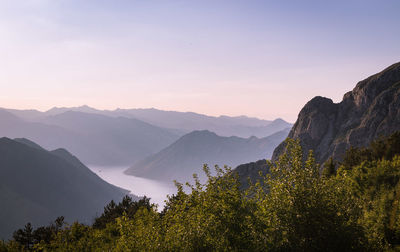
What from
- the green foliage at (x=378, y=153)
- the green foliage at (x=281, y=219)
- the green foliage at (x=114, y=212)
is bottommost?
the green foliage at (x=114, y=212)

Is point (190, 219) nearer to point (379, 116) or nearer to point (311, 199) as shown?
point (311, 199)

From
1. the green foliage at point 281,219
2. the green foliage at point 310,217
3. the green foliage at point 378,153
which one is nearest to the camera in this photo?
the green foliage at point 310,217

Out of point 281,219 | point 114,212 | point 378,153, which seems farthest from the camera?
point 114,212

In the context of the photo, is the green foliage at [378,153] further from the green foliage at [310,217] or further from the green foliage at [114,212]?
the green foliage at [310,217]

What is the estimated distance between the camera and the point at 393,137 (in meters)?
89.7

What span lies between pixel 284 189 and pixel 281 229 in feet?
9.23

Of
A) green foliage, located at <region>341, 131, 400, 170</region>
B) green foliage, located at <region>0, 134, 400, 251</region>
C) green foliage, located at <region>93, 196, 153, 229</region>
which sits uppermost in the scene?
green foliage, located at <region>0, 134, 400, 251</region>

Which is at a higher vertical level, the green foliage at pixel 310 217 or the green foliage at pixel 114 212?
the green foliage at pixel 310 217

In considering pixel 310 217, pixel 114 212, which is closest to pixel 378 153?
pixel 310 217

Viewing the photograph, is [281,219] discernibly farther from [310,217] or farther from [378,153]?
[378,153]

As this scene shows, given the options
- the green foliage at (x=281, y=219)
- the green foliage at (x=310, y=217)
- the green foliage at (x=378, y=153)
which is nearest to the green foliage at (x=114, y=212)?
the green foliage at (x=378, y=153)

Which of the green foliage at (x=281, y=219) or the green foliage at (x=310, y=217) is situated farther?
the green foliage at (x=281, y=219)

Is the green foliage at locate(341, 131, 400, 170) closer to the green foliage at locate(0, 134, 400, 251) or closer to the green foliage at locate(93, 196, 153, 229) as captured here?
the green foliage at locate(93, 196, 153, 229)

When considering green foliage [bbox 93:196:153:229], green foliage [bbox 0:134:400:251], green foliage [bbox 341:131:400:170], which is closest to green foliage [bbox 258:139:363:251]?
green foliage [bbox 0:134:400:251]
